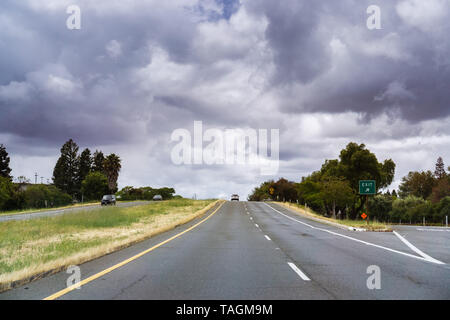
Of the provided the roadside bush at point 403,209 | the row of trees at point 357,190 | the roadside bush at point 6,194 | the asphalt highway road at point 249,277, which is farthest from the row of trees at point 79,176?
the asphalt highway road at point 249,277

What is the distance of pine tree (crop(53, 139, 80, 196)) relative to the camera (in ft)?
313

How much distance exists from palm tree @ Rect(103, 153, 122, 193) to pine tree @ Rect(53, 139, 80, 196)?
8298mm

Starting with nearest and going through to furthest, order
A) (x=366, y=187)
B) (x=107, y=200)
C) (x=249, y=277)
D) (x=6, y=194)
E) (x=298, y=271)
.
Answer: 1. (x=249, y=277)
2. (x=298, y=271)
3. (x=366, y=187)
4. (x=107, y=200)
5. (x=6, y=194)

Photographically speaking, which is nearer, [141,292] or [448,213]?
[141,292]

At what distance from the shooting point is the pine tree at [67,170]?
313ft

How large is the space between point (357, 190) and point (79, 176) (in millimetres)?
66772

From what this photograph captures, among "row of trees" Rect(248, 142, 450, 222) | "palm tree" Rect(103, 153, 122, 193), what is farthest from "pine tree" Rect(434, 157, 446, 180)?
"palm tree" Rect(103, 153, 122, 193)

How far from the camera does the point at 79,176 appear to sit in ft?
325

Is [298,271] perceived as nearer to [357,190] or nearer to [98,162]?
[357,190]

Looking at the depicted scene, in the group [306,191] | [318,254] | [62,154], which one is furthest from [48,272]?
[62,154]

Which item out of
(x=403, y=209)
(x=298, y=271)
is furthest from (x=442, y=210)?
(x=298, y=271)

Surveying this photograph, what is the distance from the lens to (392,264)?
1068 centimetres
